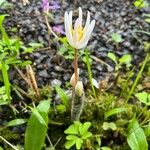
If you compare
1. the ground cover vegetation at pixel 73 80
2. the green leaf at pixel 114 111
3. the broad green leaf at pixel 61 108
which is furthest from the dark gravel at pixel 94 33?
the green leaf at pixel 114 111

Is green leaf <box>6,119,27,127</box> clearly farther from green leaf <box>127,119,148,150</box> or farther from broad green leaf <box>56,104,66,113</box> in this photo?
green leaf <box>127,119,148,150</box>

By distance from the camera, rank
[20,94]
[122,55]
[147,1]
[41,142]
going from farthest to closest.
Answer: [147,1] → [122,55] → [20,94] → [41,142]

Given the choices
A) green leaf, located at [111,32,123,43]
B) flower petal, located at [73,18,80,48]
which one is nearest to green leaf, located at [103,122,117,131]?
flower petal, located at [73,18,80,48]

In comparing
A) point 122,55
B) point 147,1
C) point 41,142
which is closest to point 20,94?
point 41,142

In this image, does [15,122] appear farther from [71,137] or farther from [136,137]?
[136,137]

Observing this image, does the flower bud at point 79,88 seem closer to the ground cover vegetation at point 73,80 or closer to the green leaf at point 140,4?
the ground cover vegetation at point 73,80

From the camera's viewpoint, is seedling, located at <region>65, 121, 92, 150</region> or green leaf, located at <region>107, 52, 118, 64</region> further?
green leaf, located at <region>107, 52, 118, 64</region>

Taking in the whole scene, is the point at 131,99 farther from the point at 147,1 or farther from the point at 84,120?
the point at 147,1
